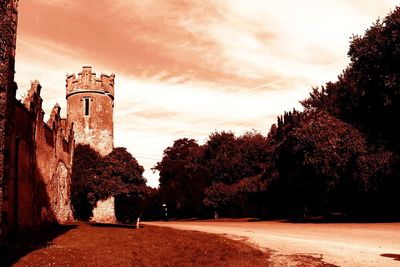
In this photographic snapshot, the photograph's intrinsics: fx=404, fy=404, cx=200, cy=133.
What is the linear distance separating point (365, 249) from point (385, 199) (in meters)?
16.9

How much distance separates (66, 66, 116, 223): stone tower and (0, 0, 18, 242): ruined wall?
31.4m

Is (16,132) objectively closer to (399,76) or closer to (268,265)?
(268,265)

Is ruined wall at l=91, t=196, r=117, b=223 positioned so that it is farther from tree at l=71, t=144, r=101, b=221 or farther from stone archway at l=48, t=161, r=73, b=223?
stone archway at l=48, t=161, r=73, b=223

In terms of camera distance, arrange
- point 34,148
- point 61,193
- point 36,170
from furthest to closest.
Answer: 1. point 61,193
2. point 36,170
3. point 34,148

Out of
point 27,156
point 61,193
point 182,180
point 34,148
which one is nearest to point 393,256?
point 27,156

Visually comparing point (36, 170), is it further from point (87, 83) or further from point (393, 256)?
point (87, 83)

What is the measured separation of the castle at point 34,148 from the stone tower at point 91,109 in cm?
10

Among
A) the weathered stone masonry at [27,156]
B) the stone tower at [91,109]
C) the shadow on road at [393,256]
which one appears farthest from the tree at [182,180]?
the shadow on road at [393,256]

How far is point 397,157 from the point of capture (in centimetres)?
2308

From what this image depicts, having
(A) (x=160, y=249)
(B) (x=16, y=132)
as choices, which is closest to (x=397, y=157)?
(A) (x=160, y=249)

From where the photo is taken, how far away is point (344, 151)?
81.4 ft

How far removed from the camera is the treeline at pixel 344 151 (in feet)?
77.7

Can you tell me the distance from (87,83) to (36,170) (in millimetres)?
21962

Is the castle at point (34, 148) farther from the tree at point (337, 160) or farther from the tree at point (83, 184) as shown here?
the tree at point (337, 160)
